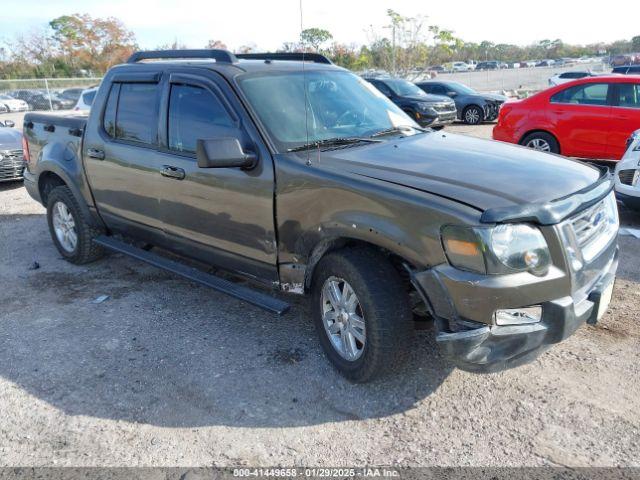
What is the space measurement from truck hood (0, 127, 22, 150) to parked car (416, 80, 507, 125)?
1277 cm

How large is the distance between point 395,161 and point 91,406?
7.55 feet

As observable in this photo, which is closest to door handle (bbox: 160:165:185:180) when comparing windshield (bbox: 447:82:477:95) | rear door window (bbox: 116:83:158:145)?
rear door window (bbox: 116:83:158:145)

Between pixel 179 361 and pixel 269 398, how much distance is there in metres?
0.78

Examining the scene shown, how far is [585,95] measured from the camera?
8.90 m

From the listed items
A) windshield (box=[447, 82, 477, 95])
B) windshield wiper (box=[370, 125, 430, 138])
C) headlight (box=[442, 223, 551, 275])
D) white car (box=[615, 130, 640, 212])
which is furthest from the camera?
windshield (box=[447, 82, 477, 95])

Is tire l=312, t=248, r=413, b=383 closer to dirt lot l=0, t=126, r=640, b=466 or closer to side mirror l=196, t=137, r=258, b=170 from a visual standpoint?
dirt lot l=0, t=126, r=640, b=466

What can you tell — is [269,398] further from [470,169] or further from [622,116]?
[622,116]

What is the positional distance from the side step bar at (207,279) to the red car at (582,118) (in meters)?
6.69

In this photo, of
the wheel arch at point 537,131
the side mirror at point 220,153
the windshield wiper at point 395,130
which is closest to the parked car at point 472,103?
the wheel arch at point 537,131

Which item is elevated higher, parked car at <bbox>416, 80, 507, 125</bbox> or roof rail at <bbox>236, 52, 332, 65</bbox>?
roof rail at <bbox>236, 52, 332, 65</bbox>

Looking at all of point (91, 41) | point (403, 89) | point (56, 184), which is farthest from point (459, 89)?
point (91, 41)

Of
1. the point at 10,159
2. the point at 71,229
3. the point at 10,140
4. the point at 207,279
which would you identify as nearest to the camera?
the point at 207,279

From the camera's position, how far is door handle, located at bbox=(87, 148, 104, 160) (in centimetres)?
485

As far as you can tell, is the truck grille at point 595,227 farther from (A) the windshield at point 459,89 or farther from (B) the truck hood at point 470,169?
(A) the windshield at point 459,89
